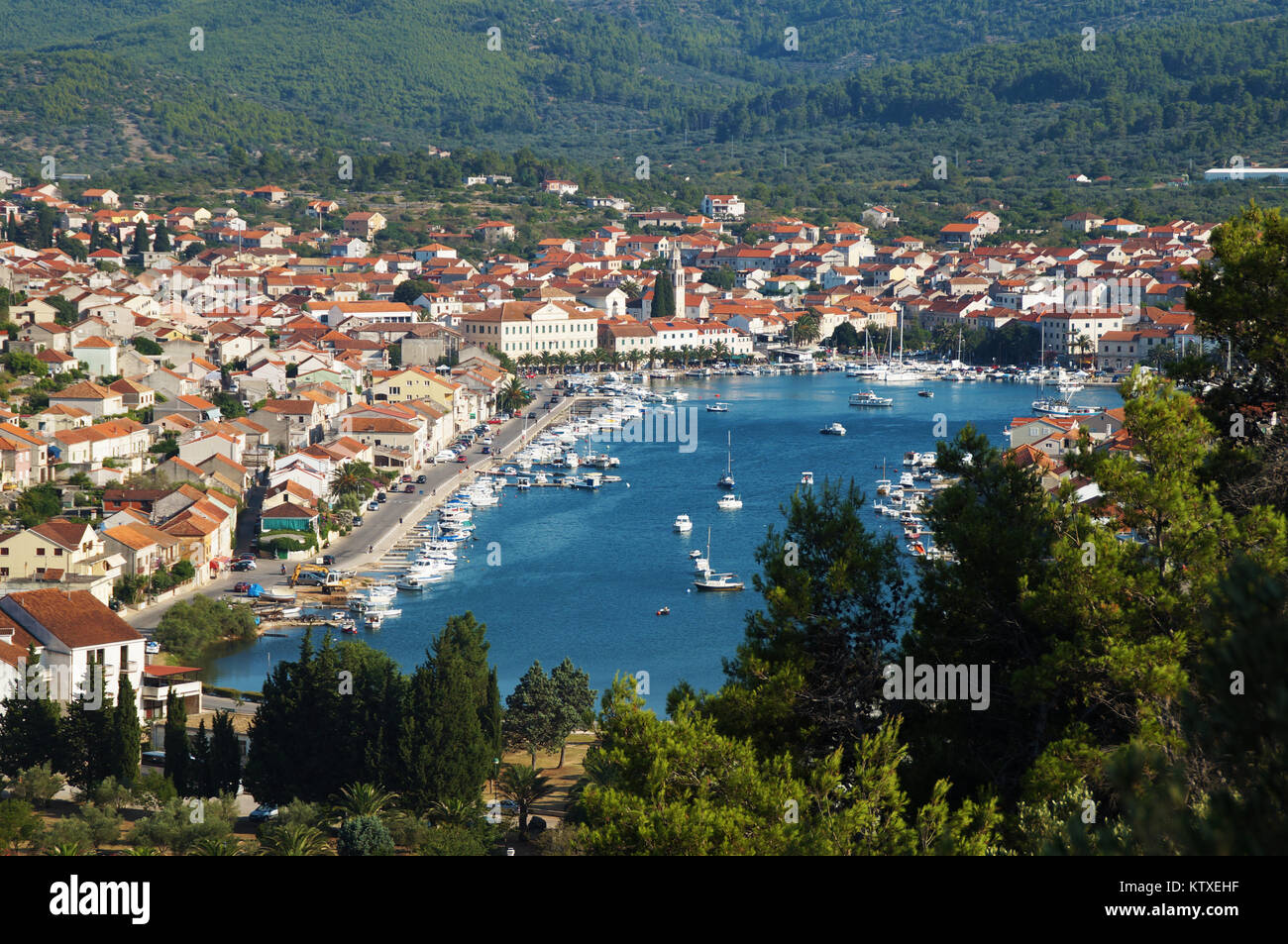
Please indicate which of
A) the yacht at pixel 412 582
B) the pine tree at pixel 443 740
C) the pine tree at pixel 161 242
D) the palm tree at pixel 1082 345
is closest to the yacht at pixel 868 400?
Answer: the palm tree at pixel 1082 345

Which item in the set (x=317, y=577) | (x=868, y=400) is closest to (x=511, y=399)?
(x=868, y=400)

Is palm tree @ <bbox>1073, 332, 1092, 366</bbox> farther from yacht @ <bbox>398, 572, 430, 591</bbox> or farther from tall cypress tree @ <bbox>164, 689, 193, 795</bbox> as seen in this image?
tall cypress tree @ <bbox>164, 689, 193, 795</bbox>

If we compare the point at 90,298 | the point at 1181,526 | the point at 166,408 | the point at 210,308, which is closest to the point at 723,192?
the point at 210,308

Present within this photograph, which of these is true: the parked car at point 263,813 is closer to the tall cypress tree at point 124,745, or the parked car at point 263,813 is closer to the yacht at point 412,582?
the tall cypress tree at point 124,745

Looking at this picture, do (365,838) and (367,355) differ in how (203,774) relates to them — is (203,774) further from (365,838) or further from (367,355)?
(367,355)
